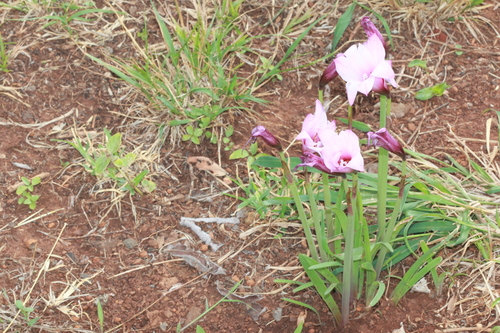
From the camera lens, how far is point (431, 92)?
8.50 ft

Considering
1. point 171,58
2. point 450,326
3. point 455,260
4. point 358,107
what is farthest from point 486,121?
point 171,58

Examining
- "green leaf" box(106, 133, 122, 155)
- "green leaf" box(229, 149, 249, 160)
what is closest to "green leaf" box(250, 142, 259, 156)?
"green leaf" box(229, 149, 249, 160)

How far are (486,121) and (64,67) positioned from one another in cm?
207

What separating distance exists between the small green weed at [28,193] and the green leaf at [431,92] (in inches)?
69.2

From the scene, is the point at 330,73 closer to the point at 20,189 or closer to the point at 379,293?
the point at 379,293

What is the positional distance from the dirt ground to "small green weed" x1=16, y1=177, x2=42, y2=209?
4cm

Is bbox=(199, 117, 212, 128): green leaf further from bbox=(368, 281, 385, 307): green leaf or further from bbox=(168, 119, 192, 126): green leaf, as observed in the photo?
bbox=(368, 281, 385, 307): green leaf

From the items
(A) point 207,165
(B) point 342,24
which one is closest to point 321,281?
(A) point 207,165

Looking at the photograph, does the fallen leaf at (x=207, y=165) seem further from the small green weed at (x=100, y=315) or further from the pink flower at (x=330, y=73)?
the pink flower at (x=330, y=73)

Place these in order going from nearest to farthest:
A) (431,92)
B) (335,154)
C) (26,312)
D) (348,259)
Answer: (335,154), (348,259), (26,312), (431,92)

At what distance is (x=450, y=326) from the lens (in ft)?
5.92

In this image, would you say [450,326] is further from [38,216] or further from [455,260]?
[38,216]

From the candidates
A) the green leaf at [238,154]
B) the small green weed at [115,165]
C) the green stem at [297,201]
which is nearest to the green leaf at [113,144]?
the small green weed at [115,165]

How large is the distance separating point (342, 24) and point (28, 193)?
66.1 inches
